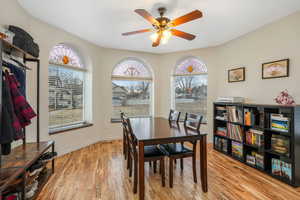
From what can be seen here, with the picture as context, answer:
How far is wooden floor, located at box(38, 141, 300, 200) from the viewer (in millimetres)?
1832

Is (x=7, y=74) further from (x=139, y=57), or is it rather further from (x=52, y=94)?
(x=139, y=57)

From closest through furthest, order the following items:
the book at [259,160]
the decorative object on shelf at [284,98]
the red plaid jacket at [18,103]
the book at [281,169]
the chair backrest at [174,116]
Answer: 1. the red plaid jacket at [18,103]
2. the book at [281,169]
3. the decorative object on shelf at [284,98]
4. the book at [259,160]
5. the chair backrest at [174,116]

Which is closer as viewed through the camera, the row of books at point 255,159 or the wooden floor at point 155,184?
the wooden floor at point 155,184

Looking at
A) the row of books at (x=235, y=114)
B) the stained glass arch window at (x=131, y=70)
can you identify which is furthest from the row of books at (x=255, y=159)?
the stained glass arch window at (x=131, y=70)

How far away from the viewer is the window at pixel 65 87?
304 centimetres

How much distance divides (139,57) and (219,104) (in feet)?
8.24

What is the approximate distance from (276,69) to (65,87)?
416 centimetres

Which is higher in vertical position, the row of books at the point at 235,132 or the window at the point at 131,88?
the window at the point at 131,88

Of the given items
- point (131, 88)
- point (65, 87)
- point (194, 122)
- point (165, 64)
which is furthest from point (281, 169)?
point (65, 87)

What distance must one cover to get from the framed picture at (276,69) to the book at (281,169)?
4.60 feet

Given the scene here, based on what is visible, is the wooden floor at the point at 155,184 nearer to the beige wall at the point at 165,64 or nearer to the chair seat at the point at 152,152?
the chair seat at the point at 152,152

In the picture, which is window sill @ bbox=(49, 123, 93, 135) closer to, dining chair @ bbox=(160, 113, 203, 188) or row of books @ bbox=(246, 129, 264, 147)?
dining chair @ bbox=(160, 113, 203, 188)

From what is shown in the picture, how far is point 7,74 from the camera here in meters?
1.47

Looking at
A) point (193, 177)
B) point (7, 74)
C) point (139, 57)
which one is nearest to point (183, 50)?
point (139, 57)
